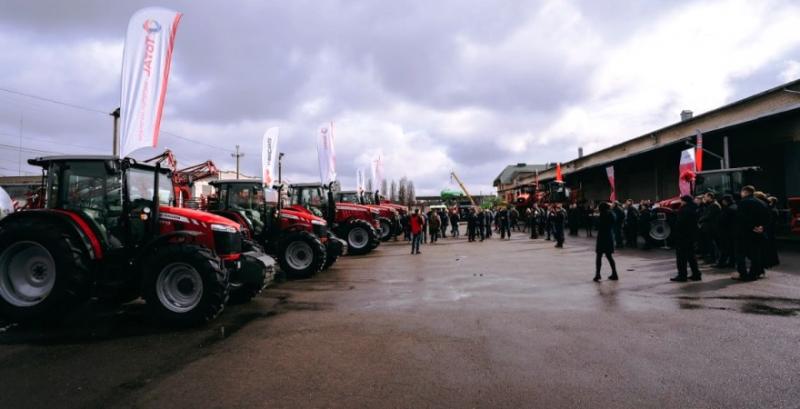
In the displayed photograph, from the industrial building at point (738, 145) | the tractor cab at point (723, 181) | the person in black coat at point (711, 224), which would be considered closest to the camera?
the person in black coat at point (711, 224)

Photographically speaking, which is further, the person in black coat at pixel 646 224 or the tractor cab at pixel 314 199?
the person in black coat at pixel 646 224

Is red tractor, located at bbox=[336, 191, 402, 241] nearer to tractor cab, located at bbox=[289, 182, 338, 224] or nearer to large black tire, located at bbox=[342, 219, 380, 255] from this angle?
large black tire, located at bbox=[342, 219, 380, 255]

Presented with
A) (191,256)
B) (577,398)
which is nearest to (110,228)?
(191,256)

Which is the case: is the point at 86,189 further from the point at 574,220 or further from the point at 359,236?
the point at 574,220

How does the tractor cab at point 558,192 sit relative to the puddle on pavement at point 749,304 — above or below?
above

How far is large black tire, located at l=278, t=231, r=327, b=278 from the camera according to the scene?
30.5 feet

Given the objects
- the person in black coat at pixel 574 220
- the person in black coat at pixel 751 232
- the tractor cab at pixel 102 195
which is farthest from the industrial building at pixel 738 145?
the tractor cab at pixel 102 195

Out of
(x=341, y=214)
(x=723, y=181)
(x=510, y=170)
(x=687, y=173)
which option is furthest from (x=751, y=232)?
(x=510, y=170)

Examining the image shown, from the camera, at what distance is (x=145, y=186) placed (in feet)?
20.3

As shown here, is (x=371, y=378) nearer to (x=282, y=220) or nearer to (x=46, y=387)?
(x=46, y=387)

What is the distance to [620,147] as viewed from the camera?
107 ft

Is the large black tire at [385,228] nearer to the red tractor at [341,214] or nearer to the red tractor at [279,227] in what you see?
the red tractor at [341,214]

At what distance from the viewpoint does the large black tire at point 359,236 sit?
47.8 ft

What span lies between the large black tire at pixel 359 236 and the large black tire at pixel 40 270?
9543 millimetres
